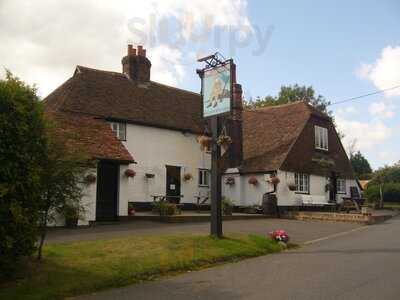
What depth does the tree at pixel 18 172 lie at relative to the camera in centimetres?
824

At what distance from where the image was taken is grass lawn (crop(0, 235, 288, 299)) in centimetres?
844

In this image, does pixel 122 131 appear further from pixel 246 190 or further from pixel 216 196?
pixel 216 196

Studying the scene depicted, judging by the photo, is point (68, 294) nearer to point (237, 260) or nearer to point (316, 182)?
point (237, 260)

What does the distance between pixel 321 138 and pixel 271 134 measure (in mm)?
3743

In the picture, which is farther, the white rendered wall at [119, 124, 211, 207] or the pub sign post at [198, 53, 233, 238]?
the white rendered wall at [119, 124, 211, 207]

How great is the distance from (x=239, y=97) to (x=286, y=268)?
20.9 meters

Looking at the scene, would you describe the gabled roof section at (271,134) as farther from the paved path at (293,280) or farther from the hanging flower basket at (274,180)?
the paved path at (293,280)

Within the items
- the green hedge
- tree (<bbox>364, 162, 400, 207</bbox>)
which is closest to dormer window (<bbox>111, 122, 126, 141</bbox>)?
tree (<bbox>364, 162, 400, 207</bbox>)

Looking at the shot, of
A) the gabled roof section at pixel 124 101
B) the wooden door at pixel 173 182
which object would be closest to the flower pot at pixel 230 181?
the wooden door at pixel 173 182

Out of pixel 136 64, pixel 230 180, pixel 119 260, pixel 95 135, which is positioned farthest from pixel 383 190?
pixel 119 260

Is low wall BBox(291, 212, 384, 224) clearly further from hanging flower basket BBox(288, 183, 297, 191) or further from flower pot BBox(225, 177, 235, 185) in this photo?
flower pot BBox(225, 177, 235, 185)

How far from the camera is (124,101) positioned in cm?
2577

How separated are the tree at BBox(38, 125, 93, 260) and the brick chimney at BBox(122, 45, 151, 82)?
18.5m

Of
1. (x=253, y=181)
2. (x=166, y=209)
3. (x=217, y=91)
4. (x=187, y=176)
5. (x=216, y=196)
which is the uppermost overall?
(x=217, y=91)
